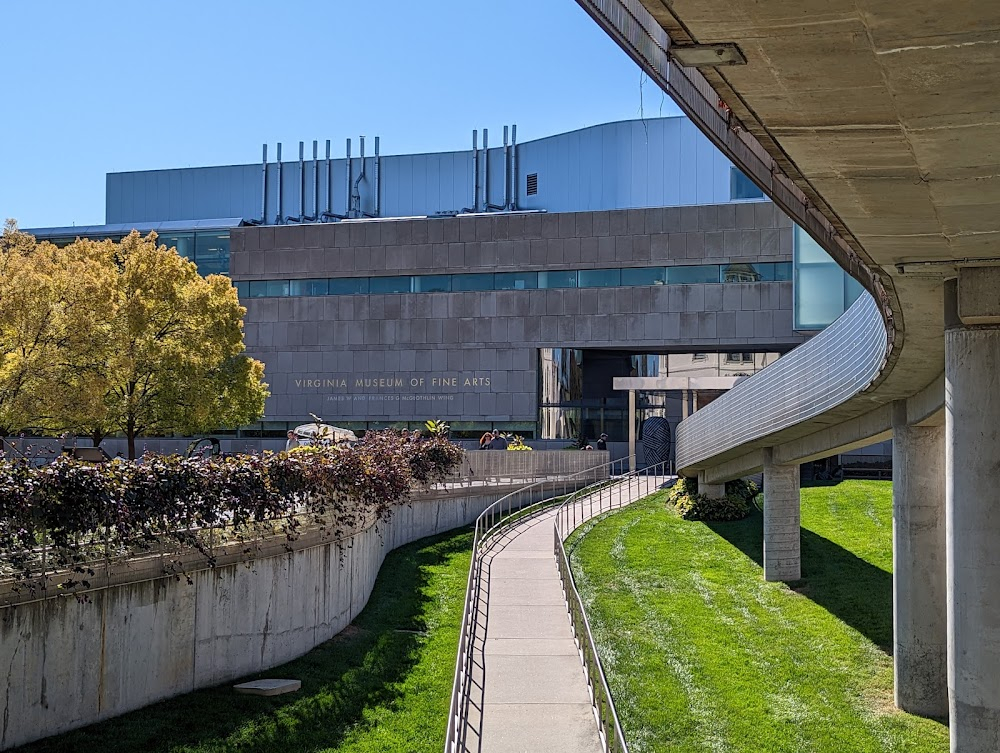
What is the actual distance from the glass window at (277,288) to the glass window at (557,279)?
11.1m

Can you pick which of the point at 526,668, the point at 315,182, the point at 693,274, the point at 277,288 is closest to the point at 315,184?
the point at 315,182

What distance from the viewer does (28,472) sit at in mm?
11734

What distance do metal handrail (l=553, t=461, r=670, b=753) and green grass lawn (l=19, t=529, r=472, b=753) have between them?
6.24 ft

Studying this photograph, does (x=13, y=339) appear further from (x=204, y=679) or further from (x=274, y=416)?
(x=274, y=416)

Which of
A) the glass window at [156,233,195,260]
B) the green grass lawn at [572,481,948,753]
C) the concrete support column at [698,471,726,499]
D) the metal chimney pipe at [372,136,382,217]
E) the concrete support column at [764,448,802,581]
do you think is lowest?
the green grass lawn at [572,481,948,753]

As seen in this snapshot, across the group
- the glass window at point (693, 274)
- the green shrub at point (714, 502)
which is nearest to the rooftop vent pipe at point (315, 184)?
the glass window at point (693, 274)

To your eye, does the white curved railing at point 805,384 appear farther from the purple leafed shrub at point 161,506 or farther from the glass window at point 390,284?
the glass window at point 390,284

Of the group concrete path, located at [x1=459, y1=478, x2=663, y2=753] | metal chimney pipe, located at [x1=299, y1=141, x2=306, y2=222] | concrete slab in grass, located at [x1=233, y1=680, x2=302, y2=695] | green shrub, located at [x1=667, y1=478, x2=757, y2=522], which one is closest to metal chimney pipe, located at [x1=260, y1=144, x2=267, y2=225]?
metal chimney pipe, located at [x1=299, y1=141, x2=306, y2=222]

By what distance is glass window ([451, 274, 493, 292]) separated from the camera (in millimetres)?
47312

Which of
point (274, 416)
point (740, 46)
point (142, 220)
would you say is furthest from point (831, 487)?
point (142, 220)

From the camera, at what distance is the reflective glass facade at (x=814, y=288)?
1619 inches

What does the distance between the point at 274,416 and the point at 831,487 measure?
23678 mm

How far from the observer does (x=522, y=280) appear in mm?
47000

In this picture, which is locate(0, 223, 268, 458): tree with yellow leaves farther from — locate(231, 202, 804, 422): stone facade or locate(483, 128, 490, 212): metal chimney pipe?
locate(483, 128, 490, 212): metal chimney pipe
